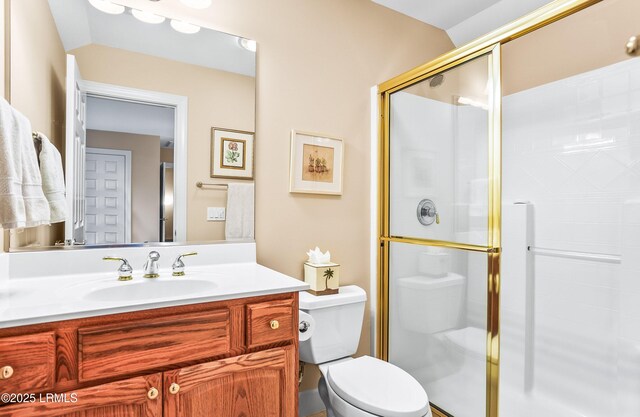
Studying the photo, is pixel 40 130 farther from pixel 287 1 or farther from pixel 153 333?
pixel 287 1

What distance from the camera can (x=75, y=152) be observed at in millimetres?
1459

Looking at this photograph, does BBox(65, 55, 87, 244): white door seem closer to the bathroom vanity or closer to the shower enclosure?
the bathroom vanity

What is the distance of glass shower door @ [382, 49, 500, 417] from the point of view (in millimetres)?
1614

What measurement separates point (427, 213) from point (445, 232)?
152 millimetres

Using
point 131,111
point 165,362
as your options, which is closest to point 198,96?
point 131,111

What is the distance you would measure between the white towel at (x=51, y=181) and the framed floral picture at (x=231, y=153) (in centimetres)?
61

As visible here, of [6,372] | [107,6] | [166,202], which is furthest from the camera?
[166,202]

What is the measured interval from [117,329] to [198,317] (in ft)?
0.72

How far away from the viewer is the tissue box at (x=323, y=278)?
6.00 ft

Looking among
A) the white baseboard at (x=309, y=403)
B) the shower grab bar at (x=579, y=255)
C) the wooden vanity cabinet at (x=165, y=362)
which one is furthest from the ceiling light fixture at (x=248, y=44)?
the shower grab bar at (x=579, y=255)

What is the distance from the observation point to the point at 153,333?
3.45ft

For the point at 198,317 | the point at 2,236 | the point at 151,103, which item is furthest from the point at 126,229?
the point at 198,317

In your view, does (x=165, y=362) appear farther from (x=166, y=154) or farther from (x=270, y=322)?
(x=166, y=154)

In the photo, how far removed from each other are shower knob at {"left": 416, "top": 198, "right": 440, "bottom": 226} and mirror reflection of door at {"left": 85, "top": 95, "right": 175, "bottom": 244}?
49.4 inches
